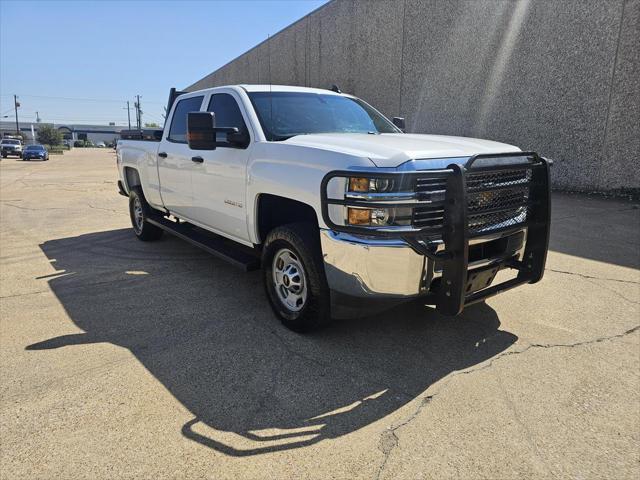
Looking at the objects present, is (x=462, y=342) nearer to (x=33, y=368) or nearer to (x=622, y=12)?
(x=33, y=368)

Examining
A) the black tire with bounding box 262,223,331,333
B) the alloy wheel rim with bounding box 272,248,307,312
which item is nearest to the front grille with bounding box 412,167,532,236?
the black tire with bounding box 262,223,331,333

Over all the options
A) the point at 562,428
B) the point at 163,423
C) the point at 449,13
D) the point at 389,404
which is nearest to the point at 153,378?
the point at 163,423

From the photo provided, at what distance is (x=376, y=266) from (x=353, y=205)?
43cm

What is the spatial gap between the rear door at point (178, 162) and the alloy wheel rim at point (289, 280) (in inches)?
72.0

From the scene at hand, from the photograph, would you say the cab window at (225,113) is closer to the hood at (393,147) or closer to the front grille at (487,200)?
the hood at (393,147)

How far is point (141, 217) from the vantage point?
706 centimetres

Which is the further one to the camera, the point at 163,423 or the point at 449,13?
the point at 449,13

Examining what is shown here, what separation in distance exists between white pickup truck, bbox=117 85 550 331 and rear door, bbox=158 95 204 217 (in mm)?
316

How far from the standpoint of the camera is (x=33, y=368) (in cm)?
325

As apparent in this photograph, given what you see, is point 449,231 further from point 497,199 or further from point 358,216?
point 497,199

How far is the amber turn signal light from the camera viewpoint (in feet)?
9.78

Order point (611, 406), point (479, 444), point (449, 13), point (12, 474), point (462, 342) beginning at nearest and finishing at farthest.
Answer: point (12, 474), point (479, 444), point (611, 406), point (462, 342), point (449, 13)

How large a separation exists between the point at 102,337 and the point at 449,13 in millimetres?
14837

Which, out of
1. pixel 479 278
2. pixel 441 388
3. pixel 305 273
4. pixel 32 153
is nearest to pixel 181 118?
pixel 305 273
